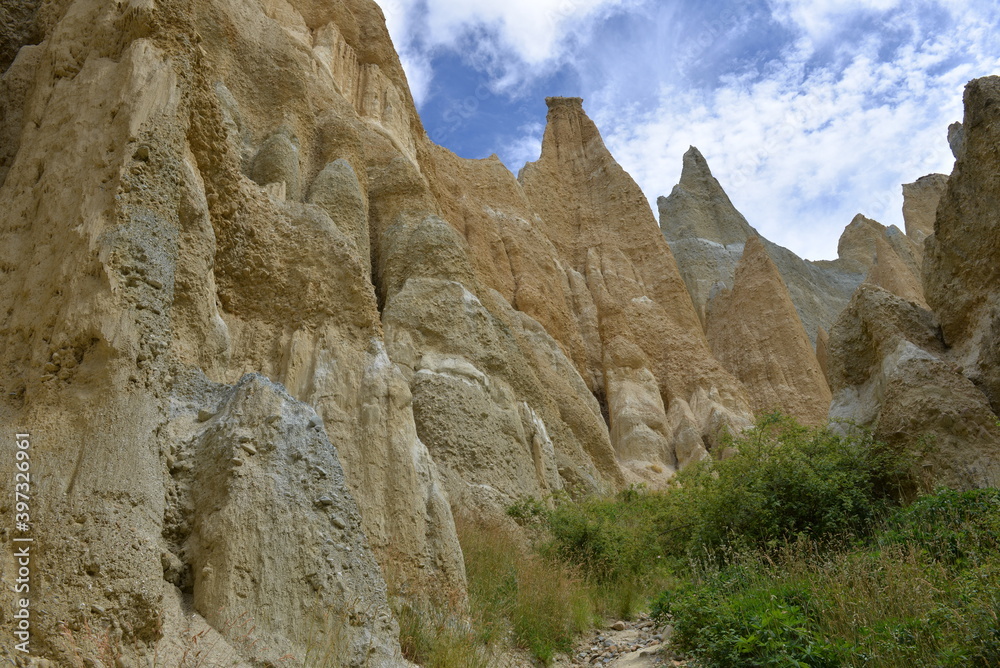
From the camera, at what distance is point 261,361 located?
8.79m

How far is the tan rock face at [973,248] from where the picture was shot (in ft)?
34.3

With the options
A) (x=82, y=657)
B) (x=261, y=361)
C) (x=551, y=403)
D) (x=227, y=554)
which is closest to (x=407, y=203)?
(x=551, y=403)

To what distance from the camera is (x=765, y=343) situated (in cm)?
3772

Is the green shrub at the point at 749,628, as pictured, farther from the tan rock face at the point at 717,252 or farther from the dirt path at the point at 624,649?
the tan rock face at the point at 717,252

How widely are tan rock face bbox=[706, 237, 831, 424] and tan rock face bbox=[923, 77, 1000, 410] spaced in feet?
77.0

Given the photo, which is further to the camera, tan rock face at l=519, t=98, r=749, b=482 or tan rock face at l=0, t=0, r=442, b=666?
tan rock face at l=519, t=98, r=749, b=482

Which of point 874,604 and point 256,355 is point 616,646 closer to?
point 874,604

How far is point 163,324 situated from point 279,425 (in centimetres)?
121

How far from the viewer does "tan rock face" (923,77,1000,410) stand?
34.3ft

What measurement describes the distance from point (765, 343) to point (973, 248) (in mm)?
27733

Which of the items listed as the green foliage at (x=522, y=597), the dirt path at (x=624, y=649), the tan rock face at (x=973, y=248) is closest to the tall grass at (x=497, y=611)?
the green foliage at (x=522, y=597)

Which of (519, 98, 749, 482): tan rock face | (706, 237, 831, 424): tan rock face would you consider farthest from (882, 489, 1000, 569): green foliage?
(706, 237, 831, 424): tan rock face

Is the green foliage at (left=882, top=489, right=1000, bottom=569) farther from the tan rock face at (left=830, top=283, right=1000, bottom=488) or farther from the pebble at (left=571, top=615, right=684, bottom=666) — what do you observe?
the pebble at (left=571, top=615, right=684, bottom=666)

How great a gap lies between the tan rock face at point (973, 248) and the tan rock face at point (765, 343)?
924 inches
